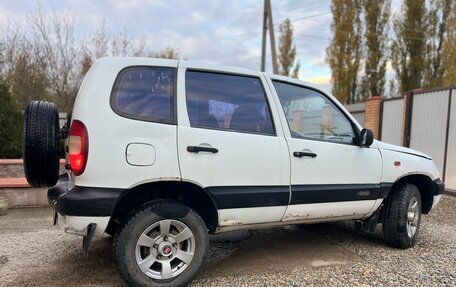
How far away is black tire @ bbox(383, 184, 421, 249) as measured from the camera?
4.48 m

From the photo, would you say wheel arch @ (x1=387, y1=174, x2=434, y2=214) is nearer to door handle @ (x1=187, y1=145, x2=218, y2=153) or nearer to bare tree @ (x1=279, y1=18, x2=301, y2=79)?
door handle @ (x1=187, y1=145, x2=218, y2=153)

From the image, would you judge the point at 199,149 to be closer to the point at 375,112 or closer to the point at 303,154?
the point at 303,154

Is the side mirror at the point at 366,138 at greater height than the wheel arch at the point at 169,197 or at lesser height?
greater

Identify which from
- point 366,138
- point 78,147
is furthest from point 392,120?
point 78,147

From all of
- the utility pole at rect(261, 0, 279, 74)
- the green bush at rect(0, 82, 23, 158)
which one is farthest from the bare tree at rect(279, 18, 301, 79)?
the green bush at rect(0, 82, 23, 158)

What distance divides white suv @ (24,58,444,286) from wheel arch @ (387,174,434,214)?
0.70m

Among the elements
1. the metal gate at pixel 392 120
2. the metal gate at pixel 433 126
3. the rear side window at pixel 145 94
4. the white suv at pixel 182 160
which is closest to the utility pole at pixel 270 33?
the metal gate at pixel 392 120

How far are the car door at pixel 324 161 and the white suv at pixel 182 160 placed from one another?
0.01m

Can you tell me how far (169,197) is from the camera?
3434 millimetres

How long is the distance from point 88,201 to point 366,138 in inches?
112

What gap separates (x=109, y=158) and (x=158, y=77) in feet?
2.71

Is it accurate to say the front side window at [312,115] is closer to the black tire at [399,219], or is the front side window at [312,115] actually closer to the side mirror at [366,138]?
the side mirror at [366,138]

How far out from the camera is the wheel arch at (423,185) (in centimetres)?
462

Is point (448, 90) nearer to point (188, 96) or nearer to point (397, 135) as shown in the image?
point (397, 135)
